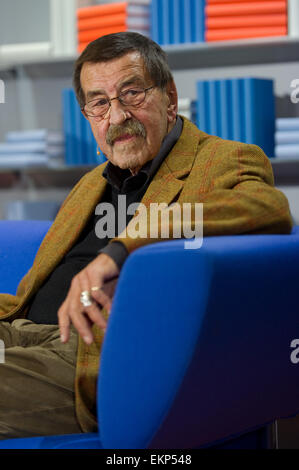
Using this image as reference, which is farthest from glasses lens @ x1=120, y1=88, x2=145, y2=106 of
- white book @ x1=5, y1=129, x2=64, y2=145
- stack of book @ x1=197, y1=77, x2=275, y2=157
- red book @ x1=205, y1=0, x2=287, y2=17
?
white book @ x1=5, y1=129, x2=64, y2=145

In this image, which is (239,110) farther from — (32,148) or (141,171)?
(141,171)

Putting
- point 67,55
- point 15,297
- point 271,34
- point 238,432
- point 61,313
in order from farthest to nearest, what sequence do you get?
1. point 67,55
2. point 271,34
3. point 15,297
4. point 238,432
5. point 61,313

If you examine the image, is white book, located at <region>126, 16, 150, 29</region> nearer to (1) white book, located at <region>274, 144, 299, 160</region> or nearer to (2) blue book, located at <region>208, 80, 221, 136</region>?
(2) blue book, located at <region>208, 80, 221, 136</region>

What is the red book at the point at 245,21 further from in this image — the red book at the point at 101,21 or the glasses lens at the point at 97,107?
the glasses lens at the point at 97,107

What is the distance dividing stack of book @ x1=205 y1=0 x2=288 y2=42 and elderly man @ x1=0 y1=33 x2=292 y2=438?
135 cm

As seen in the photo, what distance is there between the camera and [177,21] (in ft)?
10.6

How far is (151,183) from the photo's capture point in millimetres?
1690

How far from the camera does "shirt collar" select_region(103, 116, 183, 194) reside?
177 centimetres

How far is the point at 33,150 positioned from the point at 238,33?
1.08 meters

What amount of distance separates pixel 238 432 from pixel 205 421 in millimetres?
157

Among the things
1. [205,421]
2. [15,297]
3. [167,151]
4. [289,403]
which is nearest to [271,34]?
[167,151]

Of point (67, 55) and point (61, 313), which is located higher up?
point (67, 55)
